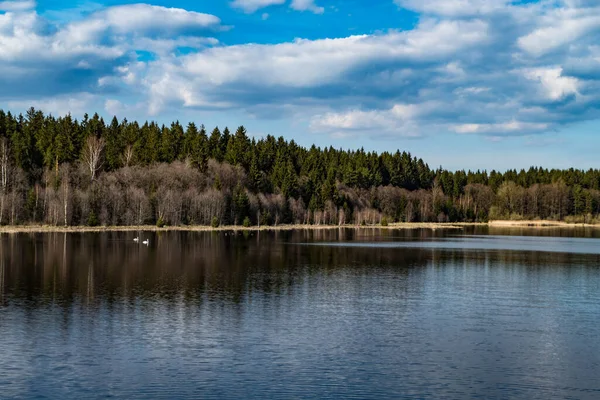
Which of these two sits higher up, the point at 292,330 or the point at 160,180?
the point at 160,180

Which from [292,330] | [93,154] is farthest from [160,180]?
[292,330]

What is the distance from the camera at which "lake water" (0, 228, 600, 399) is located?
24016 mm

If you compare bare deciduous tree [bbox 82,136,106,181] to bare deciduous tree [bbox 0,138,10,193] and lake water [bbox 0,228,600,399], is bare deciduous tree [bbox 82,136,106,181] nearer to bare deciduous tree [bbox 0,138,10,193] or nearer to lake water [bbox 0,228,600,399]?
bare deciduous tree [bbox 0,138,10,193]

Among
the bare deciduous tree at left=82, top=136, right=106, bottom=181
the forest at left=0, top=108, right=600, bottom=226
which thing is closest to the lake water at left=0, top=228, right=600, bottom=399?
the forest at left=0, top=108, right=600, bottom=226

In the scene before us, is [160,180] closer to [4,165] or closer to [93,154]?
[93,154]

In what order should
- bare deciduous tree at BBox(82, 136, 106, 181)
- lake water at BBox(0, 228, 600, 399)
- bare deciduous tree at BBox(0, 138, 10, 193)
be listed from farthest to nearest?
bare deciduous tree at BBox(82, 136, 106, 181)
bare deciduous tree at BBox(0, 138, 10, 193)
lake water at BBox(0, 228, 600, 399)

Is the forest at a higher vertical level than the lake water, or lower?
higher

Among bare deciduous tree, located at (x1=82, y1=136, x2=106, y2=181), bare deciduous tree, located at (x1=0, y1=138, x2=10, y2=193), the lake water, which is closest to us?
the lake water

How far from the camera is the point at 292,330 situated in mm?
32969

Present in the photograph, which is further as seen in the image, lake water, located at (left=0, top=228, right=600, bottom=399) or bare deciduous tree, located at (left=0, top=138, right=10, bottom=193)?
bare deciduous tree, located at (left=0, top=138, right=10, bottom=193)

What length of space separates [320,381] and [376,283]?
2757 cm

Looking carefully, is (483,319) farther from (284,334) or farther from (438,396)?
(438,396)

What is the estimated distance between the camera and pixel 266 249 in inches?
3270

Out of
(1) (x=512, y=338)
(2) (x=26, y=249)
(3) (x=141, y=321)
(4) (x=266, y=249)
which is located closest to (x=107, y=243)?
(2) (x=26, y=249)
